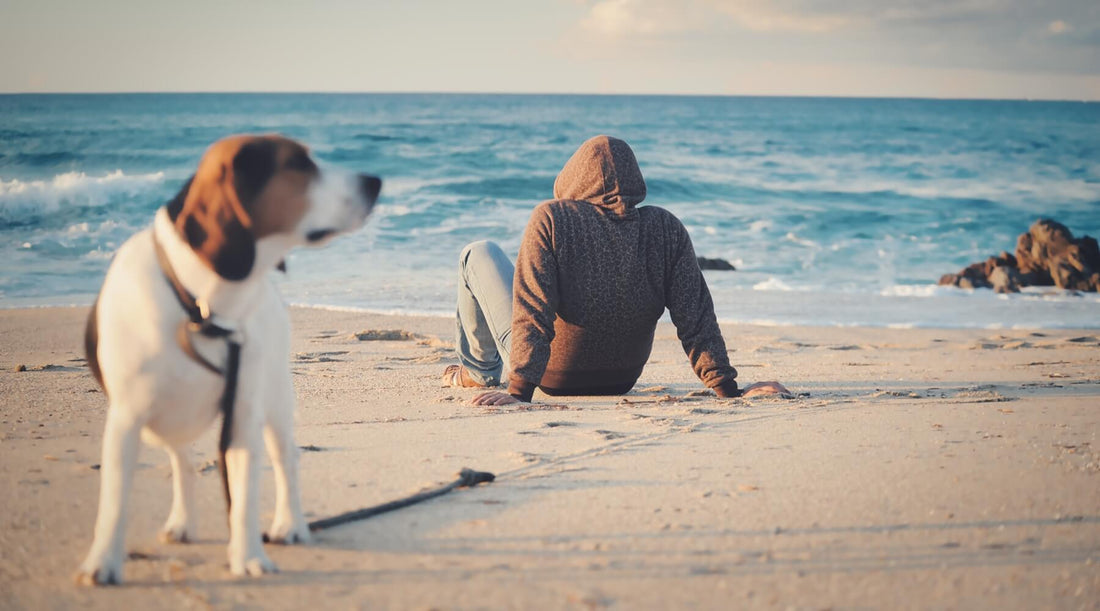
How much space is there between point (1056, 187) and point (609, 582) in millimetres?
30521

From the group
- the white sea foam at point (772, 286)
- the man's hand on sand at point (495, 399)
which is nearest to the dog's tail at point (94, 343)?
the man's hand on sand at point (495, 399)

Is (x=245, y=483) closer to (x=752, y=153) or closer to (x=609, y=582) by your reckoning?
(x=609, y=582)

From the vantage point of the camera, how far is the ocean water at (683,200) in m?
11.3

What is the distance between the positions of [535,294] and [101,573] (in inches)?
97.3

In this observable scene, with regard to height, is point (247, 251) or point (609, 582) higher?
point (247, 251)

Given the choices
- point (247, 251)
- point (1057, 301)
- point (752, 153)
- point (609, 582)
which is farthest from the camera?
point (752, 153)

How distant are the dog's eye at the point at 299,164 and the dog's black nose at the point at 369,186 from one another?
0.12 m

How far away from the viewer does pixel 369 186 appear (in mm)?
2361

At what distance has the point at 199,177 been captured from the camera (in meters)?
2.21

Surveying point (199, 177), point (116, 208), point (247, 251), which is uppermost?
point (199, 177)

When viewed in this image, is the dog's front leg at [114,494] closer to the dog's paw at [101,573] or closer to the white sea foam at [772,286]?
the dog's paw at [101,573]

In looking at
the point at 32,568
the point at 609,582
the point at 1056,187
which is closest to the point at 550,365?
the point at 609,582

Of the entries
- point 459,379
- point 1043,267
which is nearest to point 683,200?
point 1043,267

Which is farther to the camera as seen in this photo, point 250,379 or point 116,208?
point 116,208
